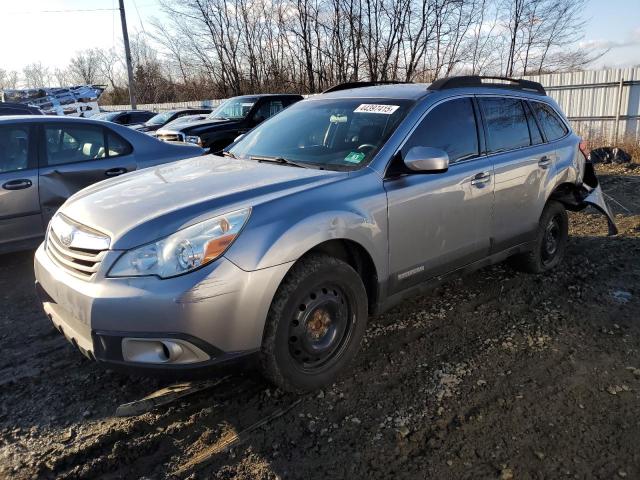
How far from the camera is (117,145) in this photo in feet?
18.9

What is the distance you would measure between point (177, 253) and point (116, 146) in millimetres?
3804

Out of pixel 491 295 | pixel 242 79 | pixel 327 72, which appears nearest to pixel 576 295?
pixel 491 295

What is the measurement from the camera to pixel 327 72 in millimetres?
25703

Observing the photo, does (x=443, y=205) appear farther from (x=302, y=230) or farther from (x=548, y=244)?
(x=548, y=244)

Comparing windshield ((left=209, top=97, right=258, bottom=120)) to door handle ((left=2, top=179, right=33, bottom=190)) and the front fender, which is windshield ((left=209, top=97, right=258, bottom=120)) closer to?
door handle ((left=2, top=179, right=33, bottom=190))

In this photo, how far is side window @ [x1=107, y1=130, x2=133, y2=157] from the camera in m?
5.71

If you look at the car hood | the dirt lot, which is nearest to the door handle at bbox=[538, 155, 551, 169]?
the dirt lot

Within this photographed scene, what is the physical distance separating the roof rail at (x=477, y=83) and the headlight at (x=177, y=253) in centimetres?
213

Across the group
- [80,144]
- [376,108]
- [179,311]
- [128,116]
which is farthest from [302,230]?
[128,116]

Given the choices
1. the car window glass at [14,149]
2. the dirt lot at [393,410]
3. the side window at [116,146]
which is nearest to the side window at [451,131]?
the dirt lot at [393,410]

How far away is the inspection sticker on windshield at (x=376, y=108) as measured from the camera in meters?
3.59

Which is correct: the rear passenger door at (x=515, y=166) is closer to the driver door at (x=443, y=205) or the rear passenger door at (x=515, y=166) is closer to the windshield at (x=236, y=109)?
the driver door at (x=443, y=205)

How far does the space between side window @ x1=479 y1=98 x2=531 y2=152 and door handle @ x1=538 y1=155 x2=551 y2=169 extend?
0.19 m

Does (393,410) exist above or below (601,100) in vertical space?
below
